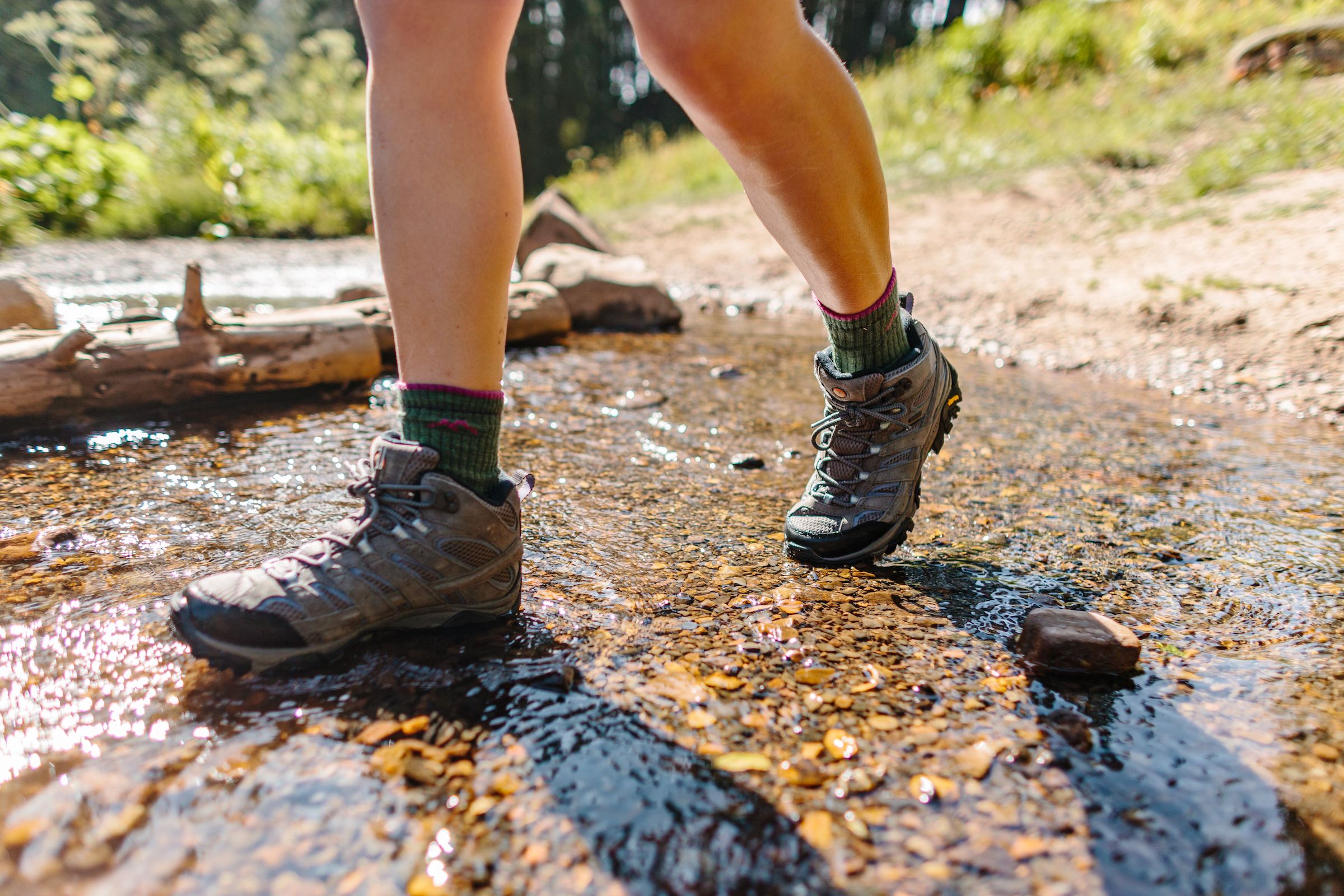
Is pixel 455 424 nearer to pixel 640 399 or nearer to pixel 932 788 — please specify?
pixel 932 788

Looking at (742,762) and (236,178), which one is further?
(236,178)

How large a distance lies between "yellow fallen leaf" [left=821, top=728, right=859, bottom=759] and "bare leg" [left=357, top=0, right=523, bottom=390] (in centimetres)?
70

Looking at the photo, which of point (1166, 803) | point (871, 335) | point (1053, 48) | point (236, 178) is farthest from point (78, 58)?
point (1166, 803)

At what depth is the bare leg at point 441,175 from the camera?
1.13 meters

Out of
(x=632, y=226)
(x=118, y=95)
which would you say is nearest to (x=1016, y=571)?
(x=632, y=226)

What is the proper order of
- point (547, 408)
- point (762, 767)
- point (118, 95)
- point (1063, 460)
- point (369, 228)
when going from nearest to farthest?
point (762, 767)
point (1063, 460)
point (547, 408)
point (369, 228)
point (118, 95)

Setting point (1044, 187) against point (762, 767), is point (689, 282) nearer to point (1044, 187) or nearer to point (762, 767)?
point (1044, 187)

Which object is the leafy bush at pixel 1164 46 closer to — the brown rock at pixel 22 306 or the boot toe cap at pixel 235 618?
the brown rock at pixel 22 306

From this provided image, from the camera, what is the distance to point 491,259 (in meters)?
1.19

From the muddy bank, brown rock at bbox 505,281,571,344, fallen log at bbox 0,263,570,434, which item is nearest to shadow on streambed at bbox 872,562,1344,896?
the muddy bank

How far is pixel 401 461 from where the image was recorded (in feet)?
3.92

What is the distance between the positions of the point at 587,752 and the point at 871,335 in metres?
0.91

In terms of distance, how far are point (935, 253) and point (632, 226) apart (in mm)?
3598

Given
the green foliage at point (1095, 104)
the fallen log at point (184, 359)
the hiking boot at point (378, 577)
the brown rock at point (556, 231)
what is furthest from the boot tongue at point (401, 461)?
the green foliage at point (1095, 104)
